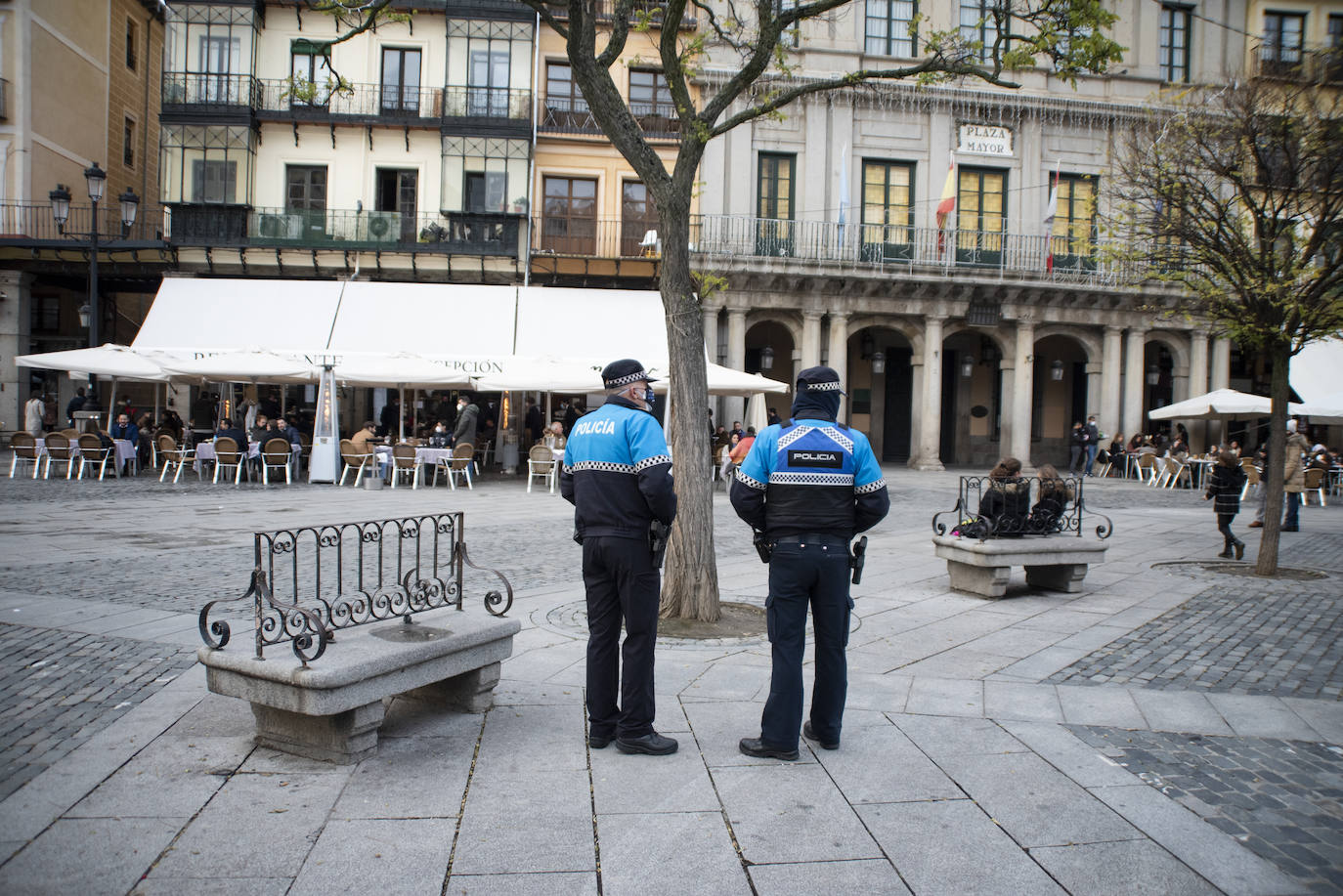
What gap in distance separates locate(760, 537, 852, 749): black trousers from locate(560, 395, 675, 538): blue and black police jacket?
0.60m

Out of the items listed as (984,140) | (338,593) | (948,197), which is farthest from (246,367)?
(984,140)

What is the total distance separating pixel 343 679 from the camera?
12.9 ft

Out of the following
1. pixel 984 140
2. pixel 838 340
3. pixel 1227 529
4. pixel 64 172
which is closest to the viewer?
pixel 1227 529

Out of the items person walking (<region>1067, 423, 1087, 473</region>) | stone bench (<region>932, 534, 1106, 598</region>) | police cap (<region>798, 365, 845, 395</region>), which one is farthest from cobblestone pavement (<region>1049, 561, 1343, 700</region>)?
person walking (<region>1067, 423, 1087, 473</region>)

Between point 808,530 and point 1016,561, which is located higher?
point 808,530

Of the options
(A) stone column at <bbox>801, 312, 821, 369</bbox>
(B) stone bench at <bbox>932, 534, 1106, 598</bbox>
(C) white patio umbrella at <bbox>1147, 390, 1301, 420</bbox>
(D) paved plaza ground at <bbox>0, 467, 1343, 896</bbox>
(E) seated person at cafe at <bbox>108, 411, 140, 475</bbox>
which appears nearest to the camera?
(D) paved plaza ground at <bbox>0, 467, 1343, 896</bbox>

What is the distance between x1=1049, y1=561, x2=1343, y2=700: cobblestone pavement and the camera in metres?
5.86

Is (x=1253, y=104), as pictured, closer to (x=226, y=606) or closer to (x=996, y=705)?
(x=996, y=705)

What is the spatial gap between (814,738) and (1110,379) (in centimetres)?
2476

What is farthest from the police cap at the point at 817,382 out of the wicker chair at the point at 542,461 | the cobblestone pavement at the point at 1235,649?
the wicker chair at the point at 542,461

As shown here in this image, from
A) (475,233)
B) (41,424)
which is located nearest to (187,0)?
(475,233)

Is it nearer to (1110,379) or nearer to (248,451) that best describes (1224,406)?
(1110,379)

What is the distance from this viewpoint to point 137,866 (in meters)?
3.16

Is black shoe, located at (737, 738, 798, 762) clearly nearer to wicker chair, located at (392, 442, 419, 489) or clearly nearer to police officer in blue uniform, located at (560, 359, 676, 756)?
police officer in blue uniform, located at (560, 359, 676, 756)
